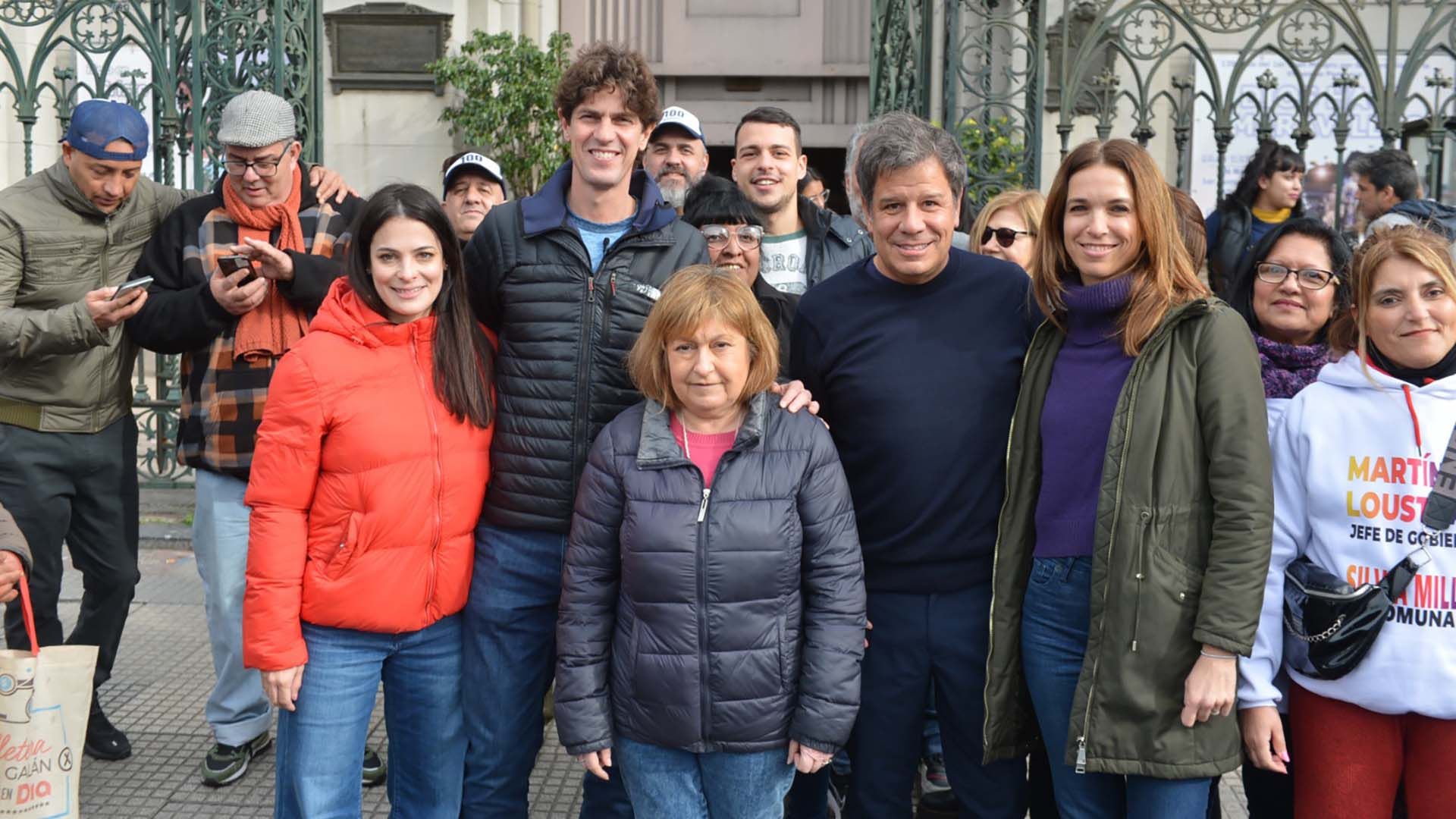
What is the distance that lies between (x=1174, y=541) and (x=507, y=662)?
5.51 feet

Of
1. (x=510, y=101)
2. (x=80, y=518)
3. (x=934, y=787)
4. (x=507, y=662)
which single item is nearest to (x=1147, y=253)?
(x=507, y=662)

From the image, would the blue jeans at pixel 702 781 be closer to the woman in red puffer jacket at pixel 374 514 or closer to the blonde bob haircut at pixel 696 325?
the woman in red puffer jacket at pixel 374 514

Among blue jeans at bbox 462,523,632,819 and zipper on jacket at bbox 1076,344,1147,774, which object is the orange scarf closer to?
blue jeans at bbox 462,523,632,819

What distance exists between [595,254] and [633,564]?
89 cm

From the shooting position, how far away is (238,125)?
386cm

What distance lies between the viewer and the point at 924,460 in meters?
2.95

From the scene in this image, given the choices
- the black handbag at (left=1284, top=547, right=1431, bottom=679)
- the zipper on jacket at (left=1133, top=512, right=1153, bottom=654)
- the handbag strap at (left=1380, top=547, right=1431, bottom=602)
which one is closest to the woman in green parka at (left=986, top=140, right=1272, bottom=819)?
the zipper on jacket at (left=1133, top=512, right=1153, bottom=654)

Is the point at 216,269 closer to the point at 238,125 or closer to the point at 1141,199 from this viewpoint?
the point at 238,125

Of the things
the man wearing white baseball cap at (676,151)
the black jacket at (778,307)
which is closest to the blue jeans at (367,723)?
the black jacket at (778,307)

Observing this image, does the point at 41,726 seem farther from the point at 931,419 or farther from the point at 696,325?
the point at 931,419

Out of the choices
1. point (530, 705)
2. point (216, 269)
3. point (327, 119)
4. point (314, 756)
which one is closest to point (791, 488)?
point (530, 705)

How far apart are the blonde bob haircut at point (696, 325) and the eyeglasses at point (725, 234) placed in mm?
717

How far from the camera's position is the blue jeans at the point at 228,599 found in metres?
4.01

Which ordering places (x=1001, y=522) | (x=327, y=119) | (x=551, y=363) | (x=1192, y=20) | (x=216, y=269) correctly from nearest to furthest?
(x=1001, y=522), (x=551, y=363), (x=216, y=269), (x=1192, y=20), (x=327, y=119)
